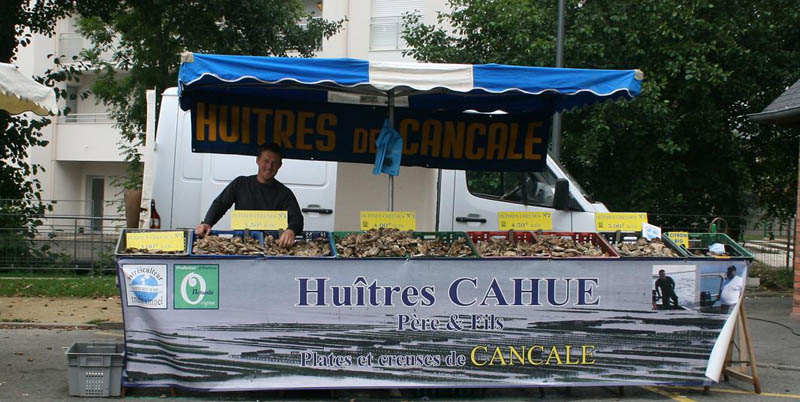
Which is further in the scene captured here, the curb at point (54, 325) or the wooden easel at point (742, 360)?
the curb at point (54, 325)

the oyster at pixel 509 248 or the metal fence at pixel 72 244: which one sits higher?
the oyster at pixel 509 248

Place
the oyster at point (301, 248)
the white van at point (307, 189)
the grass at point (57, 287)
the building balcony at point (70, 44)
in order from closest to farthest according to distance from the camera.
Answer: the oyster at point (301, 248) → the white van at point (307, 189) → the grass at point (57, 287) → the building balcony at point (70, 44)

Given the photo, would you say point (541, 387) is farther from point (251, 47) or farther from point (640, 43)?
point (251, 47)

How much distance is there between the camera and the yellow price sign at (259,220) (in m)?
6.55

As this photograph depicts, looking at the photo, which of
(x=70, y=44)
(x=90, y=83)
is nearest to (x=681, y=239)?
(x=90, y=83)

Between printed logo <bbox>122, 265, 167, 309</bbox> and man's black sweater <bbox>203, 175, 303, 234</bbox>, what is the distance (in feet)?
4.47

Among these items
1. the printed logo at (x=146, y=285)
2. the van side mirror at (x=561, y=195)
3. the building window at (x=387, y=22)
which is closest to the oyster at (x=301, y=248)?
the printed logo at (x=146, y=285)

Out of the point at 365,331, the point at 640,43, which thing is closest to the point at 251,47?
the point at 640,43

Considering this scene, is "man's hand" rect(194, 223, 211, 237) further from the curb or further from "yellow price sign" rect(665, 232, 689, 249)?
"yellow price sign" rect(665, 232, 689, 249)

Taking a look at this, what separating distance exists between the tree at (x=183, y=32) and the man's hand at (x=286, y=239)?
32.5 feet

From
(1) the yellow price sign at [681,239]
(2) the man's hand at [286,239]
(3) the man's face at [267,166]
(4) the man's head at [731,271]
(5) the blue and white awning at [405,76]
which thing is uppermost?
(5) the blue and white awning at [405,76]

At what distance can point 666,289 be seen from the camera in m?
6.26

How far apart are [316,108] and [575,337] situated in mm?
3671

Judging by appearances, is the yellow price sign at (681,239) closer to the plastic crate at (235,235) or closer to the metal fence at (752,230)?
the plastic crate at (235,235)
